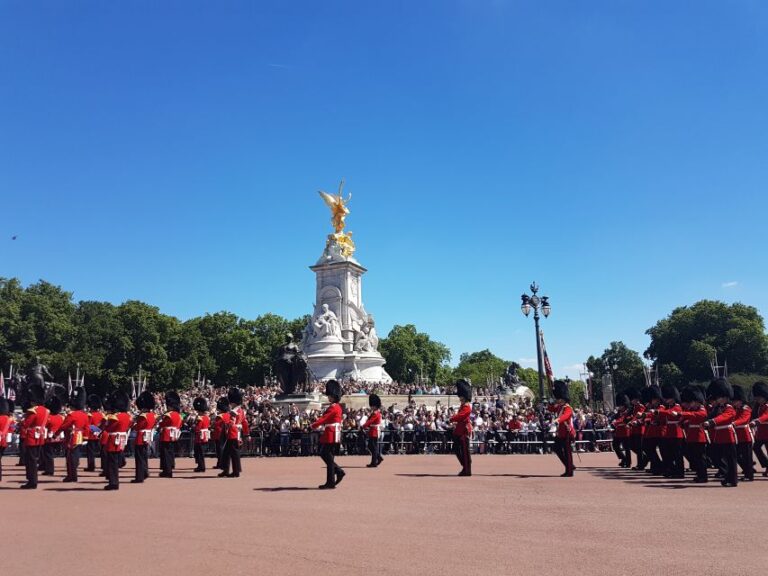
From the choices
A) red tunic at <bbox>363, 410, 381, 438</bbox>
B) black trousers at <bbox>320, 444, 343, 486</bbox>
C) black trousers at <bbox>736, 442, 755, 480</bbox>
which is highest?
red tunic at <bbox>363, 410, 381, 438</bbox>

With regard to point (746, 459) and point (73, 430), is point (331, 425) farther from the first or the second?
point (746, 459)

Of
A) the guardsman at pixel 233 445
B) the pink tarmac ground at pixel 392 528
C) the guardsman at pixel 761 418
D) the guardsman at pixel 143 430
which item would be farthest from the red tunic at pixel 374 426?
the guardsman at pixel 761 418

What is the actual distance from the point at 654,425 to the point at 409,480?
6.13 m

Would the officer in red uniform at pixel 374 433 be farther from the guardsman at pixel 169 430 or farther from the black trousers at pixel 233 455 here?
the guardsman at pixel 169 430

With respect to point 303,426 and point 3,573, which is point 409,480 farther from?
point 303,426

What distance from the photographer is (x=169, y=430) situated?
16469mm

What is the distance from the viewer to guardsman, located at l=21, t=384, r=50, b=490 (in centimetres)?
1461

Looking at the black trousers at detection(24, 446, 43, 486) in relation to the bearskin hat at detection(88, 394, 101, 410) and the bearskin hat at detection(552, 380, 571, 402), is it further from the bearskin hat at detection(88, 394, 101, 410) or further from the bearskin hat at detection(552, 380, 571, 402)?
the bearskin hat at detection(552, 380, 571, 402)

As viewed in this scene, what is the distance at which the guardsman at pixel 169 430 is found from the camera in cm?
1652

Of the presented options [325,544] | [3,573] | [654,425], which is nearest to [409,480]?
[654,425]

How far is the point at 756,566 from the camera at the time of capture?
21.6ft

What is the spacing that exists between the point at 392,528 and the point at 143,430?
318 inches

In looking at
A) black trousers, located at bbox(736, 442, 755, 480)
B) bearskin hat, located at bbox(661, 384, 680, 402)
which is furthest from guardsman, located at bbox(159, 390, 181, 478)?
black trousers, located at bbox(736, 442, 755, 480)

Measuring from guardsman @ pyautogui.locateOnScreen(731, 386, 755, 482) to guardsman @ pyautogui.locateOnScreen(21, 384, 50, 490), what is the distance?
600 inches
